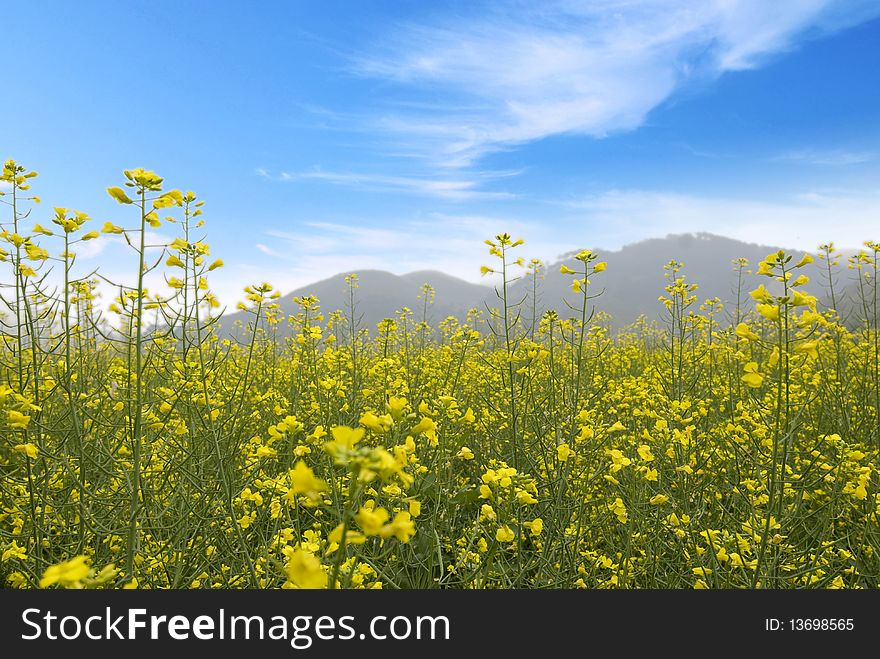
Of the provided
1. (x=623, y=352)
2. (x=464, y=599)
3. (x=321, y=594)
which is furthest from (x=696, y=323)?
(x=321, y=594)

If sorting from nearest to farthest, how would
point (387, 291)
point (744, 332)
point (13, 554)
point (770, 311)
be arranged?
point (770, 311)
point (744, 332)
point (13, 554)
point (387, 291)

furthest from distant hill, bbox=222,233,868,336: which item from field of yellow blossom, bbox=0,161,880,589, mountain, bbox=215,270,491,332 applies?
field of yellow blossom, bbox=0,161,880,589

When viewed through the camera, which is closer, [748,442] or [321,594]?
[321,594]

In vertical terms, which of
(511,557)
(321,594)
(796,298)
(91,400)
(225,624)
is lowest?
(511,557)

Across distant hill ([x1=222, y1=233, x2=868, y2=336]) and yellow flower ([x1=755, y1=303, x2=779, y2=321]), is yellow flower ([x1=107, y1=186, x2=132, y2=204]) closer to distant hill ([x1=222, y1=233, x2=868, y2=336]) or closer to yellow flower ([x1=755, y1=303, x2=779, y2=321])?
yellow flower ([x1=755, y1=303, x2=779, y2=321])

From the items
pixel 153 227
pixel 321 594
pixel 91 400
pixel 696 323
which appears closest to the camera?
pixel 321 594

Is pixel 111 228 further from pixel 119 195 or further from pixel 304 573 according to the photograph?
pixel 304 573

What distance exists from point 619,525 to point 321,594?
2.79 metres

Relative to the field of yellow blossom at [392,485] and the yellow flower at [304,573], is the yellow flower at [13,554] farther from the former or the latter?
the yellow flower at [304,573]

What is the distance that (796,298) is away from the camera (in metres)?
1.85

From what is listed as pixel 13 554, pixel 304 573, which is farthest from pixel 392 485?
pixel 13 554

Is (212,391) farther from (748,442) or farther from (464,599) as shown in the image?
(748,442)

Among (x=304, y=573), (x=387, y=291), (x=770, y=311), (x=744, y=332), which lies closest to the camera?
(x=304, y=573)

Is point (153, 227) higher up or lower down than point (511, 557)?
higher up
